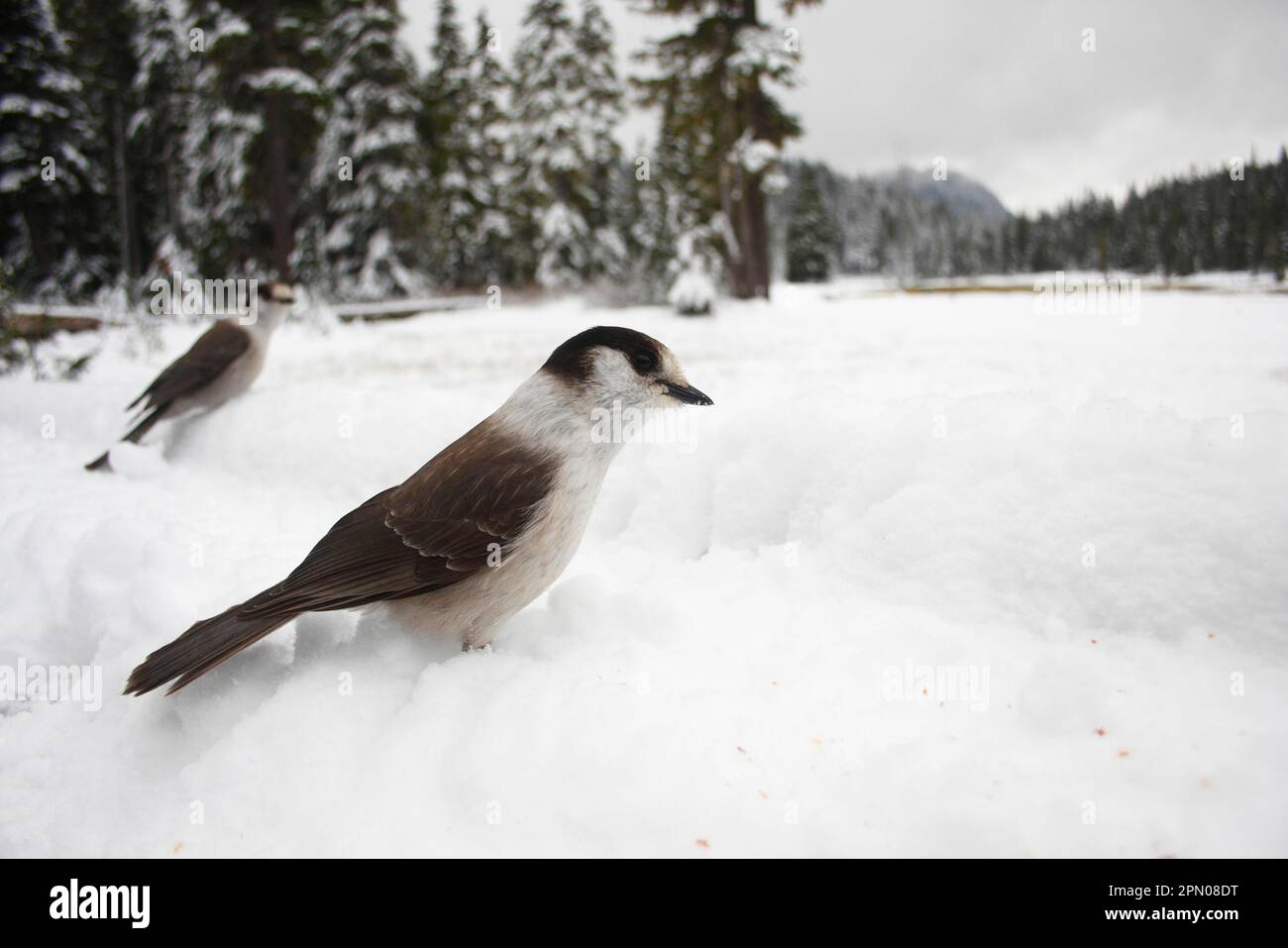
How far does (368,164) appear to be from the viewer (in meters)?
25.0

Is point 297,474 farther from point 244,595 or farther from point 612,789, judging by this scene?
point 612,789

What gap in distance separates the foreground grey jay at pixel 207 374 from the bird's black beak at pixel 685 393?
13.5ft

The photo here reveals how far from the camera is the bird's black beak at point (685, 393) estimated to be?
84.0 inches

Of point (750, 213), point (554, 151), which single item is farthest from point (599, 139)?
point (750, 213)

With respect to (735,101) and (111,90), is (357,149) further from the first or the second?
(735,101)

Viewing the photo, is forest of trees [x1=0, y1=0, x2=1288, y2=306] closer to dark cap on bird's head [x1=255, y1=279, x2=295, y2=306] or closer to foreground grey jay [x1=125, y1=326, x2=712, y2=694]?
dark cap on bird's head [x1=255, y1=279, x2=295, y2=306]

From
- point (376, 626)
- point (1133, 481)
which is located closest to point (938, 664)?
point (1133, 481)

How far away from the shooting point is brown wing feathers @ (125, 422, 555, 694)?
1.93 metres

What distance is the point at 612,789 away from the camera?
5.17 ft

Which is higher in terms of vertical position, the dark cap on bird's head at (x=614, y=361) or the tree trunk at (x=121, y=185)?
the tree trunk at (x=121, y=185)

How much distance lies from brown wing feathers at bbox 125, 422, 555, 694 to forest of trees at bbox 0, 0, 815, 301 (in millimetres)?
16386

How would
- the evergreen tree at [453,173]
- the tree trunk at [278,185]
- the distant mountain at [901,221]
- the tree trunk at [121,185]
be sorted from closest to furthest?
the tree trunk at [278,185]
the tree trunk at [121,185]
the evergreen tree at [453,173]
the distant mountain at [901,221]

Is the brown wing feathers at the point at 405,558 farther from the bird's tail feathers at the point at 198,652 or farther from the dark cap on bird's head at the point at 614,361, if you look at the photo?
the dark cap on bird's head at the point at 614,361

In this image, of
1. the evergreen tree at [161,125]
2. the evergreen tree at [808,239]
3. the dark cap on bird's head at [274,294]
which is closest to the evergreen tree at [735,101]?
the dark cap on bird's head at [274,294]
